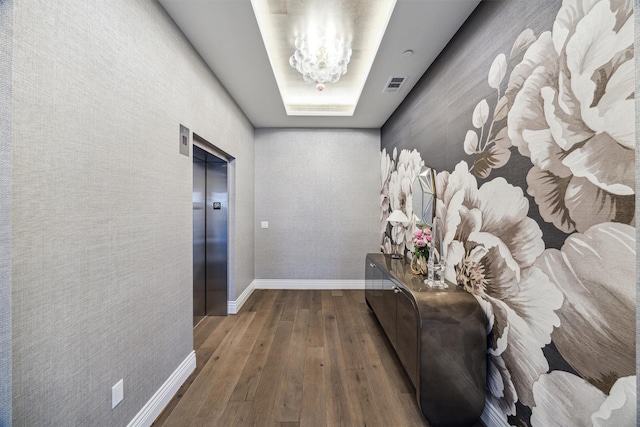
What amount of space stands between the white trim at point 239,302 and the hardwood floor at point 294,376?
12 centimetres

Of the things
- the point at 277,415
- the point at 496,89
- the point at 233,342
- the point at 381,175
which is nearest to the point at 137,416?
the point at 277,415

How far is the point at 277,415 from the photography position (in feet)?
5.42

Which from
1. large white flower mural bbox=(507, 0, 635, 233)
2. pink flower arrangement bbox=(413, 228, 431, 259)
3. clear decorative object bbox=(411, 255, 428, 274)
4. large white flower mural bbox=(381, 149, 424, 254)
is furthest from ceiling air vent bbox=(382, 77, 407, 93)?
clear decorative object bbox=(411, 255, 428, 274)

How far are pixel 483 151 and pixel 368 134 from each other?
2.82m

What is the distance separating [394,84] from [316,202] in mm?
2178

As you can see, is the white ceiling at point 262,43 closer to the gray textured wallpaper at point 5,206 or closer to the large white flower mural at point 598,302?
the gray textured wallpaper at point 5,206

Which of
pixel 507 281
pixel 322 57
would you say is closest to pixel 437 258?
pixel 507 281

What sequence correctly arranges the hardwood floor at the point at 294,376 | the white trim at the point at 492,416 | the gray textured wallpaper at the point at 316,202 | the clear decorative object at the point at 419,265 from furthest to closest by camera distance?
the gray textured wallpaper at the point at 316,202 < the clear decorative object at the point at 419,265 < the hardwood floor at the point at 294,376 < the white trim at the point at 492,416

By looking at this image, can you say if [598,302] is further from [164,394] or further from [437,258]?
[164,394]

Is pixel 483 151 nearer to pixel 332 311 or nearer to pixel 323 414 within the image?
pixel 323 414

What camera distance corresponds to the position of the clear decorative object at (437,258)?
1.90 meters

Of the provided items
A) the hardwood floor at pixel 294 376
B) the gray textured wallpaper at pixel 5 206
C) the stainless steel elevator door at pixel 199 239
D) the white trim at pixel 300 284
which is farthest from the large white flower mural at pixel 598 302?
the white trim at pixel 300 284

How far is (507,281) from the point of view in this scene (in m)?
1.38

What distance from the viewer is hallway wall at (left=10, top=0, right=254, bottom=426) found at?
920mm
